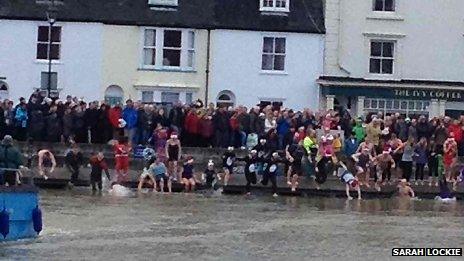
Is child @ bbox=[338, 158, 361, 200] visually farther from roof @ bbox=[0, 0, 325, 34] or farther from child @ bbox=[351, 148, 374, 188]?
roof @ bbox=[0, 0, 325, 34]

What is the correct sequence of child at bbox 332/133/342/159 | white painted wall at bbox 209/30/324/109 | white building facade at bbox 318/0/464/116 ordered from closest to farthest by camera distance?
child at bbox 332/133/342/159 < white painted wall at bbox 209/30/324/109 < white building facade at bbox 318/0/464/116

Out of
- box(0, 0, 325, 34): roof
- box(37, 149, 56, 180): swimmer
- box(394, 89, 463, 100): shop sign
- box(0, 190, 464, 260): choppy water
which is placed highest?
box(0, 0, 325, 34): roof

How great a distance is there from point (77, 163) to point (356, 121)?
10014 millimetres

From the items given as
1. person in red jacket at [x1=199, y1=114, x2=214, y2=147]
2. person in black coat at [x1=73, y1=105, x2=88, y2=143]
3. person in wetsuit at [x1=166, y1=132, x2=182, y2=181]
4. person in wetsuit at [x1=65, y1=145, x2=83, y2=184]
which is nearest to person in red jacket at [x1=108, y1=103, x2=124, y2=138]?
person in black coat at [x1=73, y1=105, x2=88, y2=143]

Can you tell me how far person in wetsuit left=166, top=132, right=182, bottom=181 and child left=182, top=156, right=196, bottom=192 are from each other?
37 centimetres

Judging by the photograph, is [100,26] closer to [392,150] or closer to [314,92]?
[314,92]

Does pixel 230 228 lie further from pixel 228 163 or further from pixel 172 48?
pixel 172 48

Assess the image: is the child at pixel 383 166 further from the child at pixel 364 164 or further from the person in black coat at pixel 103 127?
the person in black coat at pixel 103 127

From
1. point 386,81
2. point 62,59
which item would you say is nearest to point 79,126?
point 62,59

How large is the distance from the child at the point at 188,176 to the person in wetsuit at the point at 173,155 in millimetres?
371

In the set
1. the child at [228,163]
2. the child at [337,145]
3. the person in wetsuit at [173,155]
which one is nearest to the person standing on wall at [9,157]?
the person in wetsuit at [173,155]

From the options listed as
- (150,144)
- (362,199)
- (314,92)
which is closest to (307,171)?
(362,199)

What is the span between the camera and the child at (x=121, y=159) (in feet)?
157

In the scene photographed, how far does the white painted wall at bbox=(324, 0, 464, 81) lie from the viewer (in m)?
64.9
